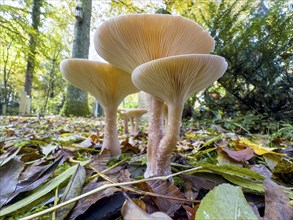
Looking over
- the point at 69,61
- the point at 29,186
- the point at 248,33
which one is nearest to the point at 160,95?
the point at 69,61

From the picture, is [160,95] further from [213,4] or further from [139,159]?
[213,4]

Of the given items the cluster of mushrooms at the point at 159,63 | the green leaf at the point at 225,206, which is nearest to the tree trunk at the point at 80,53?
the cluster of mushrooms at the point at 159,63

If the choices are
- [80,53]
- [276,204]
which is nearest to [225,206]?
[276,204]

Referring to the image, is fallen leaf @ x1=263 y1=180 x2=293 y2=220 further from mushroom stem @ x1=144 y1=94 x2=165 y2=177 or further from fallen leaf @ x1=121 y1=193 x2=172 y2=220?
mushroom stem @ x1=144 y1=94 x2=165 y2=177

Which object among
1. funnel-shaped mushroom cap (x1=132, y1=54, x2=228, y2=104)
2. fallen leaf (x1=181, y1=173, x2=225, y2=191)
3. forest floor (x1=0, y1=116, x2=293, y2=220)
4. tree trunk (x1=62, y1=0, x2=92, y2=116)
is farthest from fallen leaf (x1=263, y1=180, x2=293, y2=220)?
tree trunk (x1=62, y1=0, x2=92, y2=116)

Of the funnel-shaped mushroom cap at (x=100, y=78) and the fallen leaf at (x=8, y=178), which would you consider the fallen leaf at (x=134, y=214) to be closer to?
the fallen leaf at (x=8, y=178)

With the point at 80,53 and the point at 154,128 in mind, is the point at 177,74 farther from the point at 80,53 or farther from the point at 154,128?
the point at 80,53
